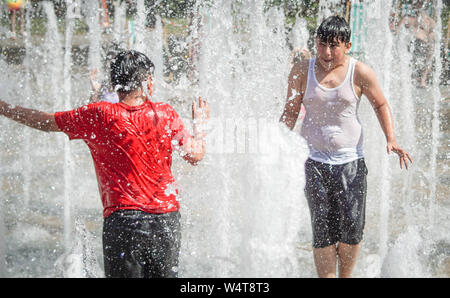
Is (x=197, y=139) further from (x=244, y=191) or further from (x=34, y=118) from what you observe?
(x=244, y=191)

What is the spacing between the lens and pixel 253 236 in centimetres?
377

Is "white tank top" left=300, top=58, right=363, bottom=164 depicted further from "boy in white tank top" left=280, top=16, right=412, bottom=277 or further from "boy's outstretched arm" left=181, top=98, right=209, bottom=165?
"boy's outstretched arm" left=181, top=98, right=209, bottom=165

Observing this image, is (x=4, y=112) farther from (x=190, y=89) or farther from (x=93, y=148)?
(x=190, y=89)

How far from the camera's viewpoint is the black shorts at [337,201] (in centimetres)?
278

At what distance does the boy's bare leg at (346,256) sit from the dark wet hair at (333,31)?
3.51 feet

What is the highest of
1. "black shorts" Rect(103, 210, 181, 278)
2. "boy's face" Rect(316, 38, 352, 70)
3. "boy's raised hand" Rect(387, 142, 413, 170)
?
"boy's face" Rect(316, 38, 352, 70)

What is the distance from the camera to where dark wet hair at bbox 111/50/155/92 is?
7.29 feet

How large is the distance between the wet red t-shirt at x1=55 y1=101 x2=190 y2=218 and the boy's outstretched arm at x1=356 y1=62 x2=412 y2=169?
1074mm

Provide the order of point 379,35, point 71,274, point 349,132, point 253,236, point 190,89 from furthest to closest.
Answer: point 190,89 → point 379,35 → point 253,236 → point 71,274 → point 349,132

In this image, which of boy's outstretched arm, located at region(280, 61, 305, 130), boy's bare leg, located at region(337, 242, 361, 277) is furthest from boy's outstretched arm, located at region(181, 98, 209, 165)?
boy's bare leg, located at region(337, 242, 361, 277)

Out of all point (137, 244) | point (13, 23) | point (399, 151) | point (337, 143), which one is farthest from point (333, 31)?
point (13, 23)

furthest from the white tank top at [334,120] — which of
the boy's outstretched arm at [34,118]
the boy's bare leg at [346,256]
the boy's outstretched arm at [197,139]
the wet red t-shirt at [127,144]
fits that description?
the boy's outstretched arm at [34,118]
